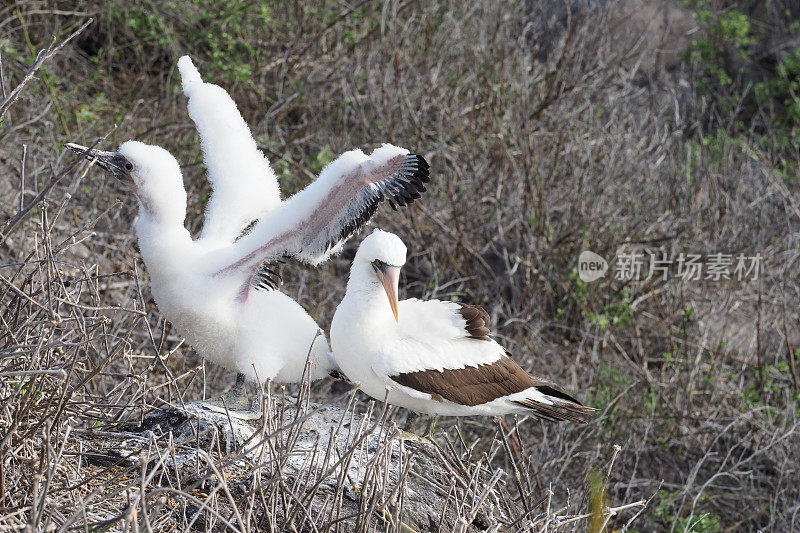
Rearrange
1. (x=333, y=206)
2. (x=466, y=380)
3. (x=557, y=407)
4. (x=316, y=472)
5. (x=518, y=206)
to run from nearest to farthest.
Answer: (x=316, y=472)
(x=333, y=206)
(x=466, y=380)
(x=557, y=407)
(x=518, y=206)

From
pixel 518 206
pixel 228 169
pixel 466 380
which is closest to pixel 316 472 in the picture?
pixel 466 380

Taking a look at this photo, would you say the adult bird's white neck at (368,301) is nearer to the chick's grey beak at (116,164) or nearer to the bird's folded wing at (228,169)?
the bird's folded wing at (228,169)

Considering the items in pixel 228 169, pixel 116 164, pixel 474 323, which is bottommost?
pixel 474 323

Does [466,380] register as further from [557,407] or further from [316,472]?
[316,472]

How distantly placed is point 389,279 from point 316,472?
27.7 inches

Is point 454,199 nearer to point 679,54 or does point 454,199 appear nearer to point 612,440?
point 612,440

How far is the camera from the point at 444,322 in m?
2.85

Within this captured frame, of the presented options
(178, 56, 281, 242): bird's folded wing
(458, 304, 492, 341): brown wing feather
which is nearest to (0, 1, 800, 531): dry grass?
(178, 56, 281, 242): bird's folded wing

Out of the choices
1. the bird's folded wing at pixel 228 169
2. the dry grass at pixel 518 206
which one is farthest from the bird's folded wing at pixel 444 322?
the dry grass at pixel 518 206

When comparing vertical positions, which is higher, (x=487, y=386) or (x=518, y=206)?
(x=487, y=386)

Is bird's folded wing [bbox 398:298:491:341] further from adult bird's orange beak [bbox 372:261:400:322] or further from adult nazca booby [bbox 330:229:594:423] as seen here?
adult bird's orange beak [bbox 372:261:400:322]

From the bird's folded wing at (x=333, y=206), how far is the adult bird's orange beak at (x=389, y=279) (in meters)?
0.13

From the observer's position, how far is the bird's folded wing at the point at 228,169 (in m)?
3.03

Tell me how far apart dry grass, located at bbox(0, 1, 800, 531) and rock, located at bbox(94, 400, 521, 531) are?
1264mm
